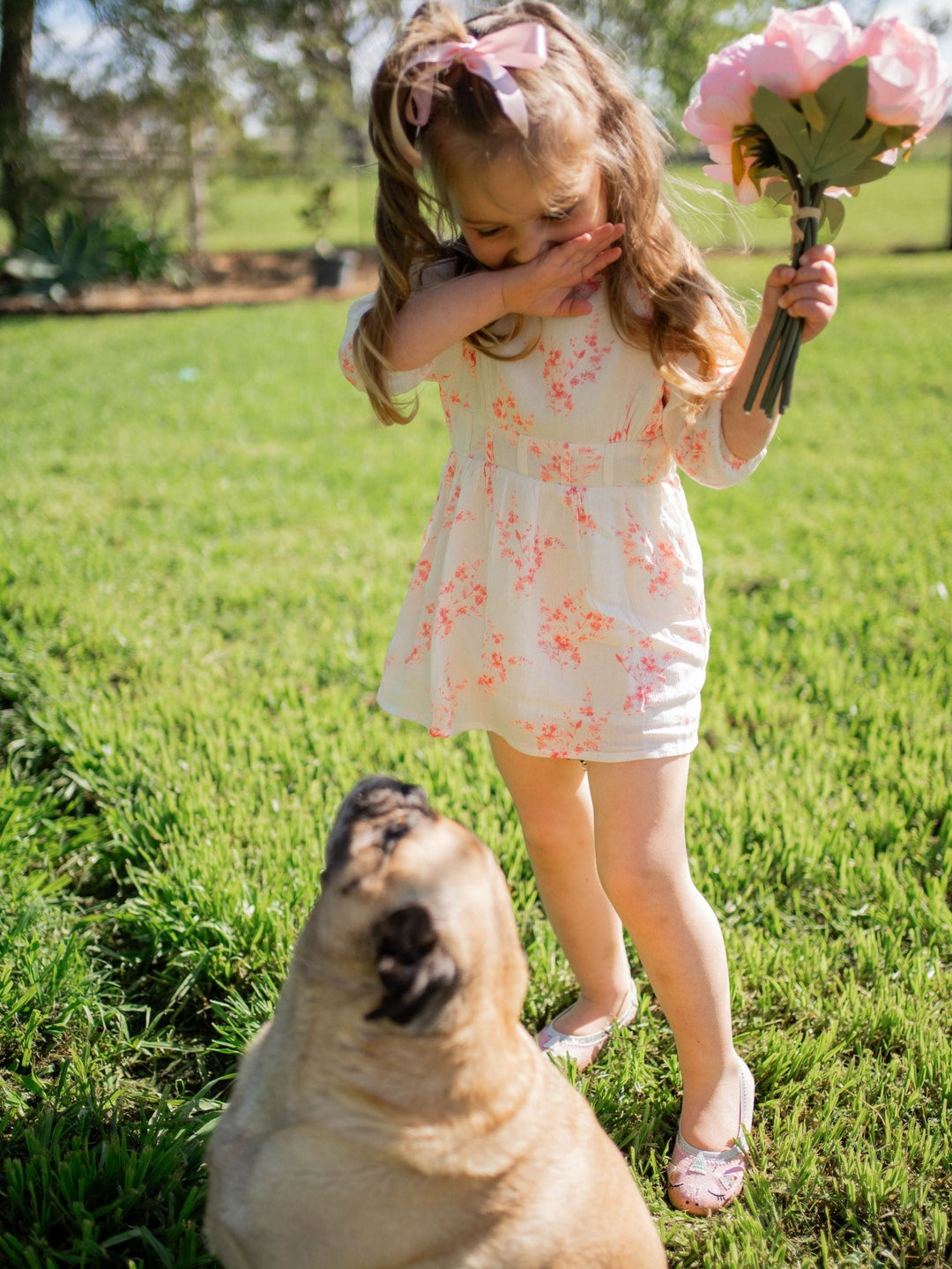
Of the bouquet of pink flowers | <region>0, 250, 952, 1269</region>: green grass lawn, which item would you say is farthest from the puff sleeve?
<region>0, 250, 952, 1269</region>: green grass lawn

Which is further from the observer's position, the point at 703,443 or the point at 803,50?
the point at 703,443

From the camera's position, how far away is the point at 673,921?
2033mm

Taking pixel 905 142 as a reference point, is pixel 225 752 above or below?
below

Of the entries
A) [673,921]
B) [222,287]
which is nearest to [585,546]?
[673,921]

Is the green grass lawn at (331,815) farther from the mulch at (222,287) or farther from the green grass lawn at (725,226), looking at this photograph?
the mulch at (222,287)

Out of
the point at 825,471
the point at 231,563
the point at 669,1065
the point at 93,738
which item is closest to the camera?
the point at 669,1065

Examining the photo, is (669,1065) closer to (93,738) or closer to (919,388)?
(93,738)

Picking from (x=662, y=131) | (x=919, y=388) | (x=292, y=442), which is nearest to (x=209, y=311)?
(x=292, y=442)

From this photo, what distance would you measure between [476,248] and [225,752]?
1.86 m

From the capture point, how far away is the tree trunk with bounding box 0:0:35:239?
1491 cm

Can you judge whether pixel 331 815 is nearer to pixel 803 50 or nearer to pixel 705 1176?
pixel 705 1176

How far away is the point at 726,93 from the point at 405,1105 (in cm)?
170

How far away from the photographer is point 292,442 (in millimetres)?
→ 7160

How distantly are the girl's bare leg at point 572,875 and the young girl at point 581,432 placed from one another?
0.21 ft
